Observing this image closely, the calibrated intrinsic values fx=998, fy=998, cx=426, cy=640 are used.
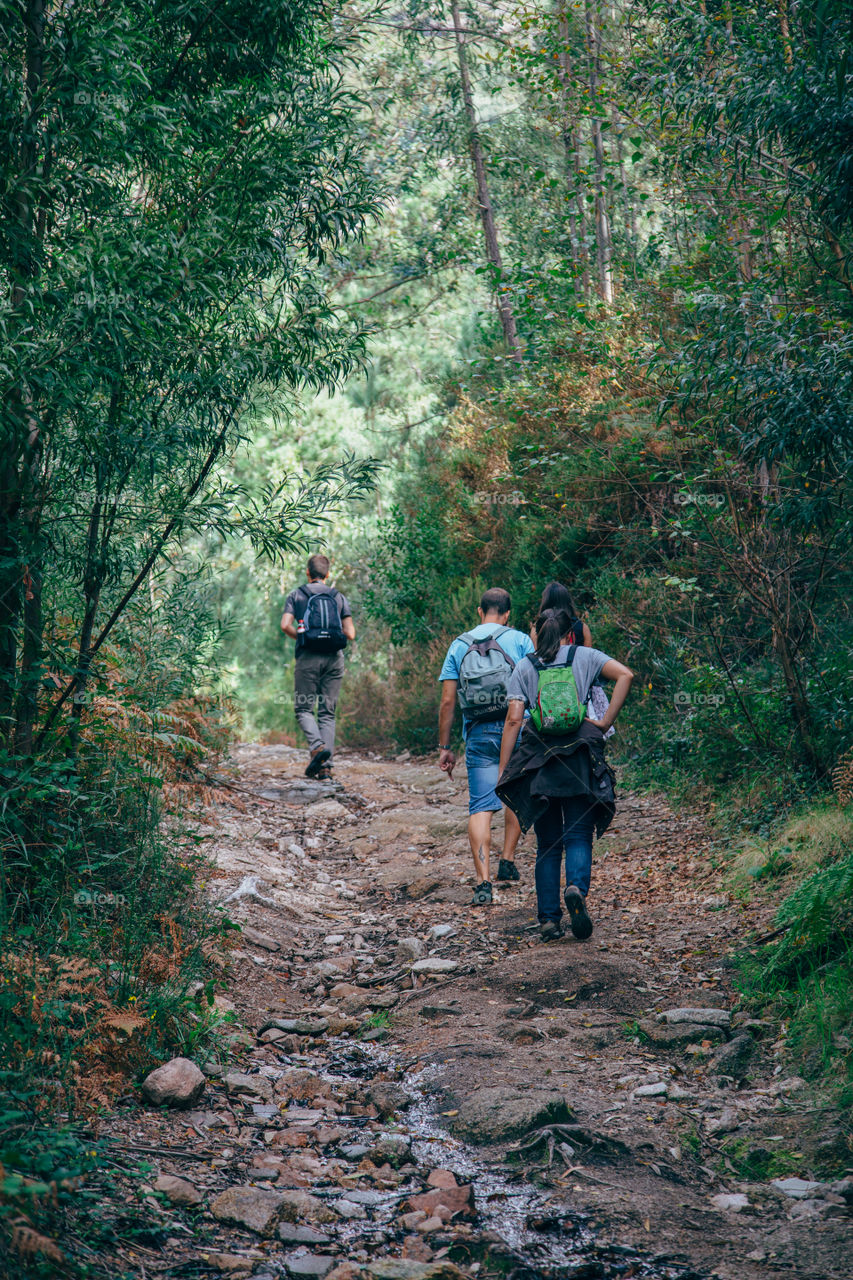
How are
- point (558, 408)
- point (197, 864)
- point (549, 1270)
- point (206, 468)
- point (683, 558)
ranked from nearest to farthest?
point (549, 1270), point (206, 468), point (197, 864), point (683, 558), point (558, 408)

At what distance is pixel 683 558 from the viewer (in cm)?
1030

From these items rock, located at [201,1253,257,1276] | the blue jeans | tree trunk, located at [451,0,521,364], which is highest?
tree trunk, located at [451,0,521,364]

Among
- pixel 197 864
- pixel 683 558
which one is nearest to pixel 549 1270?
pixel 197 864

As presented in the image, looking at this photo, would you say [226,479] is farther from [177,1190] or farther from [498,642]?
[177,1190]

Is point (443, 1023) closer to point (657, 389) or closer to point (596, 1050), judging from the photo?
point (596, 1050)

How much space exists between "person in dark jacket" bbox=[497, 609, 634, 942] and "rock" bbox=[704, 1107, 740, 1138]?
1.77m

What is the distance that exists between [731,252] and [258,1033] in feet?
28.3

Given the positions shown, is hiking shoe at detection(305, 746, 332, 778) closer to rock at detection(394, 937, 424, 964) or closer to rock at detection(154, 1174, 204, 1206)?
rock at detection(394, 937, 424, 964)

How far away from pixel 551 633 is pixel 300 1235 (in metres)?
3.60

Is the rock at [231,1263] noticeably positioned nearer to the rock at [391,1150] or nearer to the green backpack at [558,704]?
the rock at [391,1150]

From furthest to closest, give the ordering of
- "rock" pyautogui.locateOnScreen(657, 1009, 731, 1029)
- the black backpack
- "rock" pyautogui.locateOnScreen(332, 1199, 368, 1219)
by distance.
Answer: the black backpack → "rock" pyautogui.locateOnScreen(657, 1009, 731, 1029) → "rock" pyautogui.locateOnScreen(332, 1199, 368, 1219)

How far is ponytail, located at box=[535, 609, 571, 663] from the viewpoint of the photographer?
5.92m

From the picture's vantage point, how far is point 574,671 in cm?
587

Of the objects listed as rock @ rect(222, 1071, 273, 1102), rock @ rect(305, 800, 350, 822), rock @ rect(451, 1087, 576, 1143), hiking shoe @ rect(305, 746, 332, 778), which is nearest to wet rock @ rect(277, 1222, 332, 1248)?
rock @ rect(451, 1087, 576, 1143)
